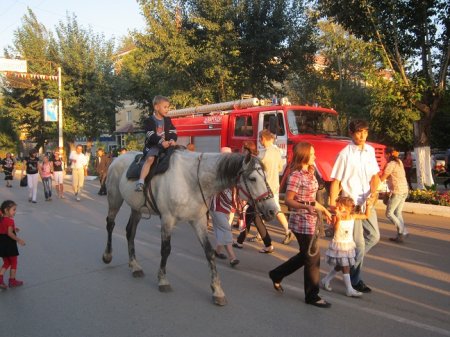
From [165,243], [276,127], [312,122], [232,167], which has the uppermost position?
[312,122]

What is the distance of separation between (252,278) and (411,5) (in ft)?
38.1

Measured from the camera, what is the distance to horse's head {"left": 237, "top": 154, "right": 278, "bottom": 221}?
439 centimetres

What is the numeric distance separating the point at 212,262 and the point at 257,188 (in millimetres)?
1081

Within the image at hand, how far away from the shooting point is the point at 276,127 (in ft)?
37.0

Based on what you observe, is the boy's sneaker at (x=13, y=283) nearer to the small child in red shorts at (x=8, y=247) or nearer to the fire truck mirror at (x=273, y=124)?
the small child in red shorts at (x=8, y=247)

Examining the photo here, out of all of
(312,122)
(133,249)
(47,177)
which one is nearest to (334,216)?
(133,249)

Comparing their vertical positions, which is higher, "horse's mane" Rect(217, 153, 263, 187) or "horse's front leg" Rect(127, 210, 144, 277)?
"horse's mane" Rect(217, 153, 263, 187)

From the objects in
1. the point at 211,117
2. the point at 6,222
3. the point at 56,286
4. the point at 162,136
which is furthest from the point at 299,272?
the point at 211,117

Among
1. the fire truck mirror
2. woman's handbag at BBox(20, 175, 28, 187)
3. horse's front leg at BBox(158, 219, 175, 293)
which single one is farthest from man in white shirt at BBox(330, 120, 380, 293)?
woman's handbag at BBox(20, 175, 28, 187)

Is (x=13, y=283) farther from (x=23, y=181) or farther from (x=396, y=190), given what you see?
(x=23, y=181)

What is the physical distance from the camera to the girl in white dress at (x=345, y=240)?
4844 mm

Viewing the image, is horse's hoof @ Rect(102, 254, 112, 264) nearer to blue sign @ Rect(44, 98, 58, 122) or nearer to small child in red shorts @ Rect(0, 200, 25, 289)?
small child in red shorts @ Rect(0, 200, 25, 289)

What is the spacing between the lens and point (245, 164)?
4594 mm

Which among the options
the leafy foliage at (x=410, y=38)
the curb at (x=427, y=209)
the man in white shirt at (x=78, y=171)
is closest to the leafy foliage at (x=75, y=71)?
the man in white shirt at (x=78, y=171)
